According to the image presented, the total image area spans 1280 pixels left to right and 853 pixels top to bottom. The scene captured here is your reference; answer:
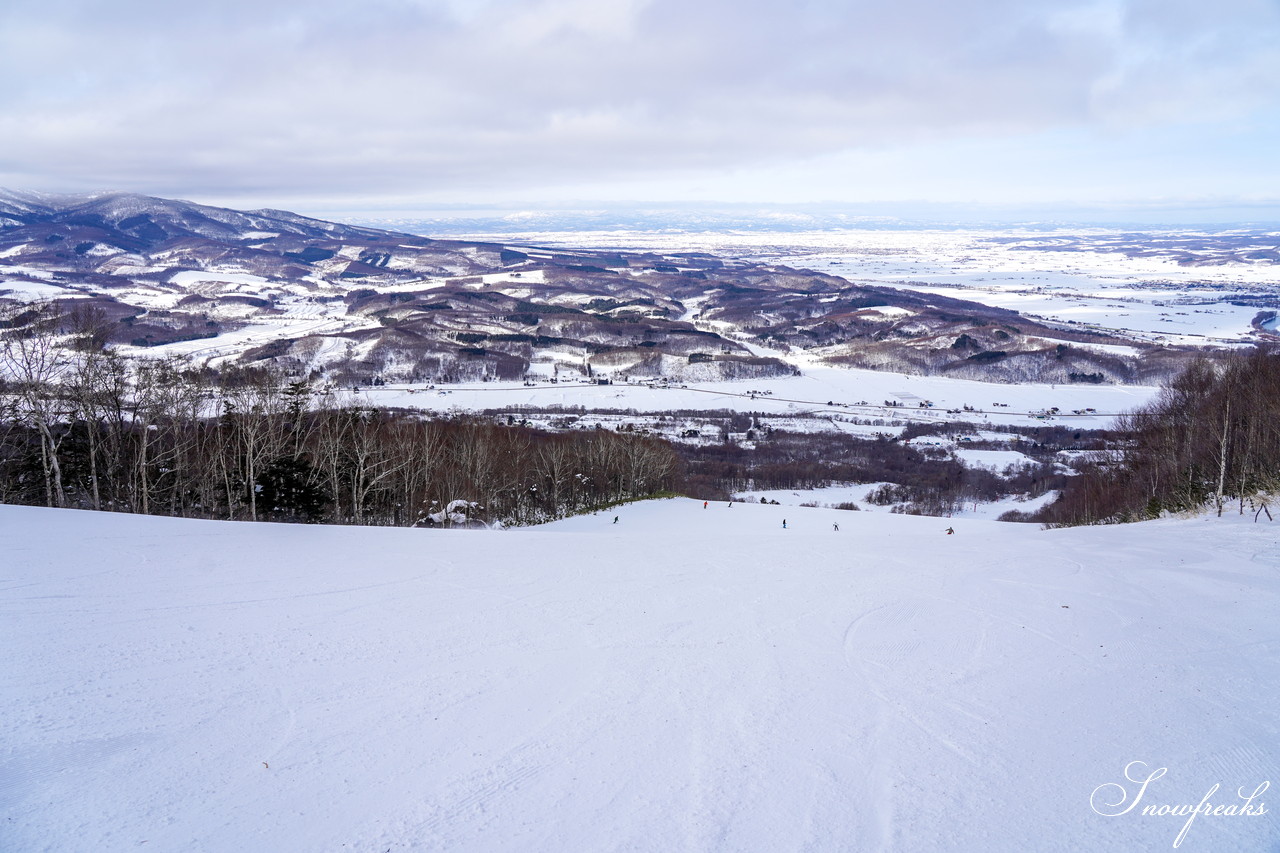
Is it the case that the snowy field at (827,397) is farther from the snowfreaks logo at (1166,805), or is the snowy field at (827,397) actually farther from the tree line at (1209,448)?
the snowfreaks logo at (1166,805)

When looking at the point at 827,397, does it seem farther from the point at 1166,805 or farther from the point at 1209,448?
the point at 1166,805

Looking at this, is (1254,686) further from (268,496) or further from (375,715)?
(268,496)

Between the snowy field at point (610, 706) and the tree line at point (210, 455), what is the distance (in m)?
13.9

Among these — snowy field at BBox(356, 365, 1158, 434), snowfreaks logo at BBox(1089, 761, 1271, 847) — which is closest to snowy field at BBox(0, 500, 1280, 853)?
snowfreaks logo at BBox(1089, 761, 1271, 847)

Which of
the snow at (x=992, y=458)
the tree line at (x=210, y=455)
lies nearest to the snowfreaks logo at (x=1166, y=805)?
the tree line at (x=210, y=455)

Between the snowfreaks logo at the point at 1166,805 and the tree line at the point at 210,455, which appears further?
the tree line at the point at 210,455

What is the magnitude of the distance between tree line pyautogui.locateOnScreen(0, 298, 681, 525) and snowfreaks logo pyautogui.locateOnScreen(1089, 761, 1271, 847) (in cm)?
2647

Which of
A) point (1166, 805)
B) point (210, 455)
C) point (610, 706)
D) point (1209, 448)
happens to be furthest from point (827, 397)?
point (1166, 805)

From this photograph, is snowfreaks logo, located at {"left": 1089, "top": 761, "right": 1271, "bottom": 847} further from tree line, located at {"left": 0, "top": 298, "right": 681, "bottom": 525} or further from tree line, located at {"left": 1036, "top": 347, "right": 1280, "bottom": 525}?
tree line, located at {"left": 0, "top": 298, "right": 681, "bottom": 525}

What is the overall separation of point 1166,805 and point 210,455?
116ft

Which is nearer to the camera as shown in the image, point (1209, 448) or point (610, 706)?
point (610, 706)

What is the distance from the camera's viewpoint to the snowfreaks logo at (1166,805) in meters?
6.41

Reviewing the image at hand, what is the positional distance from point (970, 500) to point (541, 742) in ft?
227

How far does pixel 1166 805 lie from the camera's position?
21.5 feet
